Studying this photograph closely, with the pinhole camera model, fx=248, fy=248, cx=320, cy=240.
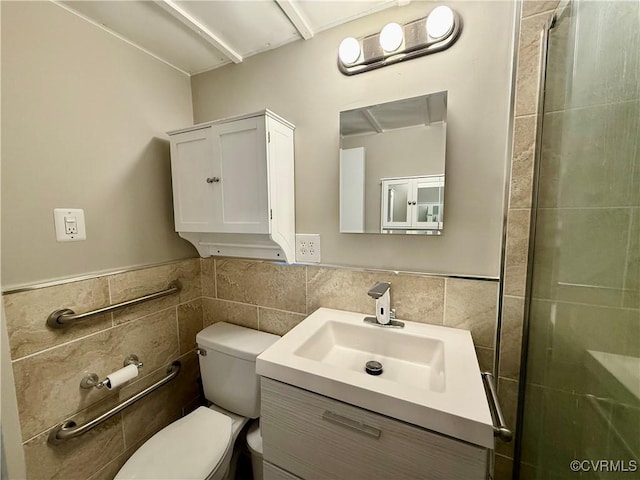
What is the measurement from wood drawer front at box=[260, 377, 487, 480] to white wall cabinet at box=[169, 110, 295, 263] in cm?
61

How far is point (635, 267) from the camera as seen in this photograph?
0.49 m

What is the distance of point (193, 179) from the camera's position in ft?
3.84

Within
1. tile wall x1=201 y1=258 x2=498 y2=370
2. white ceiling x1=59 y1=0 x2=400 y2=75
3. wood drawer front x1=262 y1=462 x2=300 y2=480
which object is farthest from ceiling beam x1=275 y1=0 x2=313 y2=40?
wood drawer front x1=262 y1=462 x2=300 y2=480

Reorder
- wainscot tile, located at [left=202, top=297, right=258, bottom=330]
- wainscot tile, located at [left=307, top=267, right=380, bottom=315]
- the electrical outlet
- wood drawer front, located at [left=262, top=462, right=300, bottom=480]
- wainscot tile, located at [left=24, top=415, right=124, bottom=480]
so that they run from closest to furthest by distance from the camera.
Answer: wood drawer front, located at [left=262, top=462, right=300, bottom=480], wainscot tile, located at [left=24, top=415, right=124, bottom=480], wainscot tile, located at [left=307, top=267, right=380, bottom=315], the electrical outlet, wainscot tile, located at [left=202, top=297, right=258, bottom=330]

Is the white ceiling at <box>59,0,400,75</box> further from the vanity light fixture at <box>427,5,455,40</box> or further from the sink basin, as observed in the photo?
the sink basin

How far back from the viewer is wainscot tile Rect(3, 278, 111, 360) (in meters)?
0.80

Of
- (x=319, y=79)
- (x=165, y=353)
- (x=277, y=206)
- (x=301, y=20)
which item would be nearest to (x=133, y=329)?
(x=165, y=353)

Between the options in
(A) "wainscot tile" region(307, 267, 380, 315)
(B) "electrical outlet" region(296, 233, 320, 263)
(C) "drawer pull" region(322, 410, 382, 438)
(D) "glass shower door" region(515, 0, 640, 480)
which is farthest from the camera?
(B) "electrical outlet" region(296, 233, 320, 263)

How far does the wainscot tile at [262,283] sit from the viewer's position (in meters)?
1.21

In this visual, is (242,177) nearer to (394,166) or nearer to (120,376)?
(394,166)

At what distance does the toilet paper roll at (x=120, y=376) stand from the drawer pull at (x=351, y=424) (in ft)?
2.80

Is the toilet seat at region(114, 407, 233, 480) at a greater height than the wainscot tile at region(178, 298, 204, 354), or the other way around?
the wainscot tile at region(178, 298, 204, 354)

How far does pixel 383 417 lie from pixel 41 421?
45.5 inches

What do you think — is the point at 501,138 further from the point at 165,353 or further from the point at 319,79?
the point at 165,353
